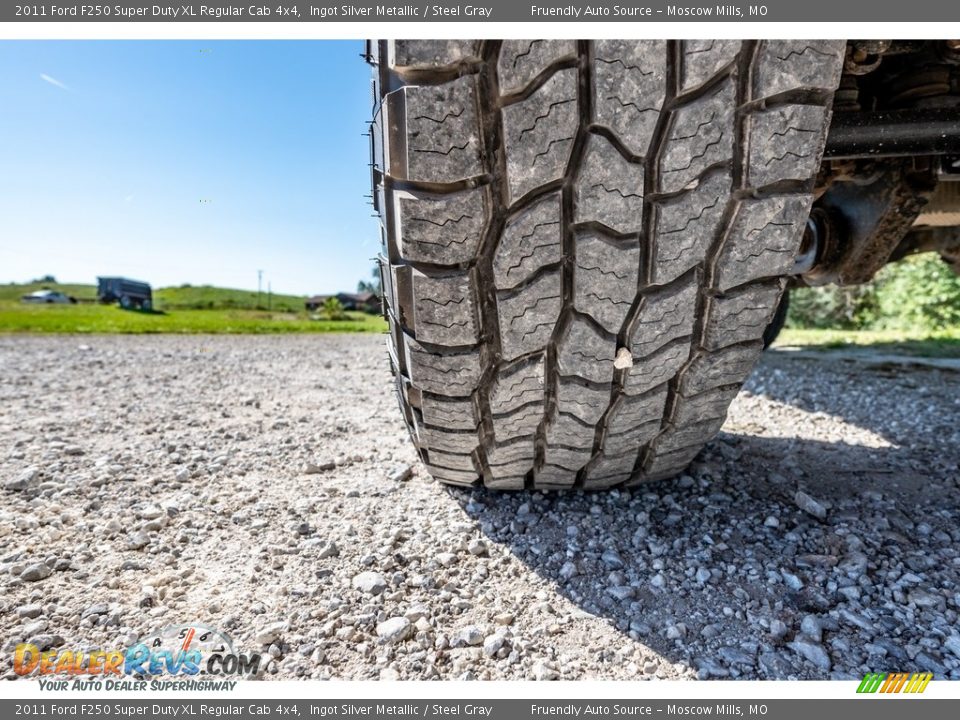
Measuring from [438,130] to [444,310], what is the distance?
32 cm

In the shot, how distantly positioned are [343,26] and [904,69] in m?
1.34

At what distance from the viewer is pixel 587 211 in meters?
0.88

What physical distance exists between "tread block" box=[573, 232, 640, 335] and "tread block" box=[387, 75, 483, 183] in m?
0.24

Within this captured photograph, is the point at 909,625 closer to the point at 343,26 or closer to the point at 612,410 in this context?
the point at 612,410

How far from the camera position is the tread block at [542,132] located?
0.80 metres

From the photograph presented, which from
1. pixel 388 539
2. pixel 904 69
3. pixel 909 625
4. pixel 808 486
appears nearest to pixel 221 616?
pixel 388 539

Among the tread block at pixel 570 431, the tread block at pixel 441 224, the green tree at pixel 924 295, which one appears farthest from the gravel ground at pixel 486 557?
the green tree at pixel 924 295

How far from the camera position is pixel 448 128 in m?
0.82

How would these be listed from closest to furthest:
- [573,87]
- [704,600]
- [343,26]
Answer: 1. [573,87]
2. [343,26]
3. [704,600]

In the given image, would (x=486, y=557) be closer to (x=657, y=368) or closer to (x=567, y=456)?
(x=567, y=456)

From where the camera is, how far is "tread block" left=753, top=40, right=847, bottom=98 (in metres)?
0.82

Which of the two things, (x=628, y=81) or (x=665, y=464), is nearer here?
(x=628, y=81)

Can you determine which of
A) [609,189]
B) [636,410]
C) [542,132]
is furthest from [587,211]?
[636,410]

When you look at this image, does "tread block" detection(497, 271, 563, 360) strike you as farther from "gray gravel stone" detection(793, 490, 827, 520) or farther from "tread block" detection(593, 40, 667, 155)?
"gray gravel stone" detection(793, 490, 827, 520)
